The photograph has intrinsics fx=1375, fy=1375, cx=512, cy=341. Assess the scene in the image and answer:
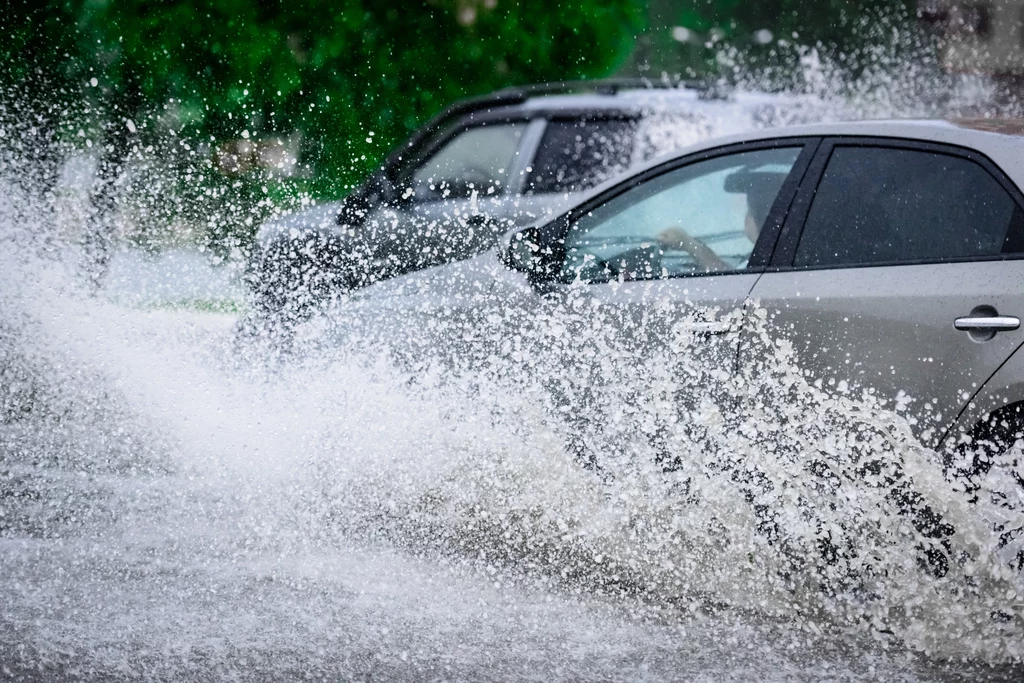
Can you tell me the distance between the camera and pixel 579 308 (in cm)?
509

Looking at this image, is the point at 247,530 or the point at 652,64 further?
the point at 652,64

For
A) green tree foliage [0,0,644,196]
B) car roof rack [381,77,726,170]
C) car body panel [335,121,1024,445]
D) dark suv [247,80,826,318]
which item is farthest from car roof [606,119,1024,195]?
green tree foliage [0,0,644,196]

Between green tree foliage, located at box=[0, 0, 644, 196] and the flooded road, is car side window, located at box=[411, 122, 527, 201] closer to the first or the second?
the flooded road

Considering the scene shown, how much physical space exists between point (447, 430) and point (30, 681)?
2.01 metres

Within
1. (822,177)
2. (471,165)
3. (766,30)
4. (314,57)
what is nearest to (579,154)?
(471,165)

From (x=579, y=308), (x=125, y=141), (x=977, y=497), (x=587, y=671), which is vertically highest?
(x=125, y=141)

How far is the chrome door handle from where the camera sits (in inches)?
155

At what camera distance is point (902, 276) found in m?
4.26

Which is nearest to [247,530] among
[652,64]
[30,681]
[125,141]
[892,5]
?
[30,681]

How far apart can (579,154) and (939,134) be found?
159 inches

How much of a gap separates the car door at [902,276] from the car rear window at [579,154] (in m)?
3.46

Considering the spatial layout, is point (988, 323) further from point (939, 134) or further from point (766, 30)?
point (766, 30)

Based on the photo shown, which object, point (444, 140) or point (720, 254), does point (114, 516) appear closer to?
point (720, 254)

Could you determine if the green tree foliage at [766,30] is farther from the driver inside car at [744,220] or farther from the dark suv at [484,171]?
the driver inside car at [744,220]
